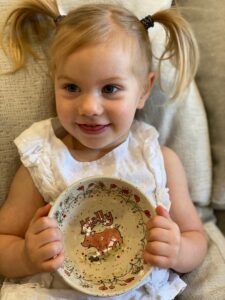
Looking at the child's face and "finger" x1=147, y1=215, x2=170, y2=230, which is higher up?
the child's face

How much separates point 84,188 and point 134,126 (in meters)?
0.21

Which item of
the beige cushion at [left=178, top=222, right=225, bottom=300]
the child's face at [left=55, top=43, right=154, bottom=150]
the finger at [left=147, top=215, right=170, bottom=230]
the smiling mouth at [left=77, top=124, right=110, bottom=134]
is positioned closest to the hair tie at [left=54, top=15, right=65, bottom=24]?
the child's face at [left=55, top=43, right=154, bottom=150]

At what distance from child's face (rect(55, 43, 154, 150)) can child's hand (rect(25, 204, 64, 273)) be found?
6.5 inches

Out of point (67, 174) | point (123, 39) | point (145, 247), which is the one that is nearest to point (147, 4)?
point (123, 39)

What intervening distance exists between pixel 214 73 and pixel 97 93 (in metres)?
0.34

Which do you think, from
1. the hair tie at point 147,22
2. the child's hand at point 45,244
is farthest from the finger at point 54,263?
the hair tie at point 147,22

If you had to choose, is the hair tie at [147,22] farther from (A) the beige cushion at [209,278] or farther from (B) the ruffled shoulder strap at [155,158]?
(A) the beige cushion at [209,278]

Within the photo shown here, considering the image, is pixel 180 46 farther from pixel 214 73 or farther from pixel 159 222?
pixel 159 222

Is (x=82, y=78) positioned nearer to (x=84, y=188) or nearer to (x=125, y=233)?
(x=84, y=188)

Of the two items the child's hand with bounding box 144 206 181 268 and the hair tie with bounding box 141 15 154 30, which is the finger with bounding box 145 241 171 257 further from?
the hair tie with bounding box 141 15 154 30

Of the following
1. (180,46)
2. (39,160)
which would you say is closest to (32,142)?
(39,160)

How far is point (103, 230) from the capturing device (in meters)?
0.99

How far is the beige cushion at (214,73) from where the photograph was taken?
1.15m

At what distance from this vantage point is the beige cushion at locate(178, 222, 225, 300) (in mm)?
1021
